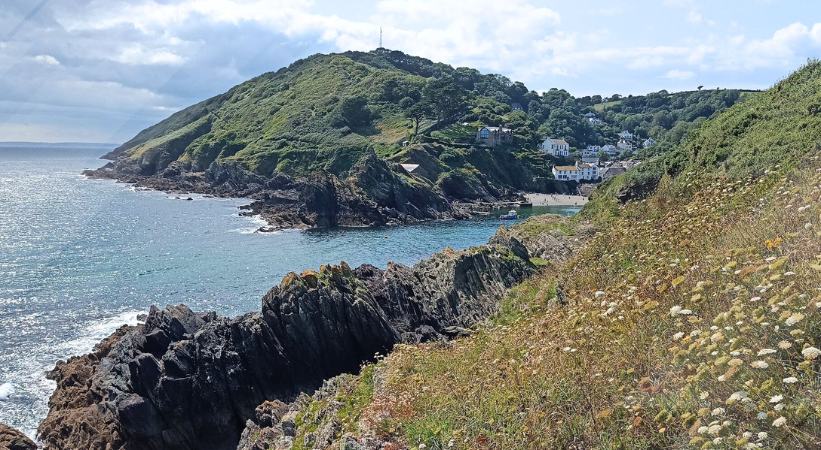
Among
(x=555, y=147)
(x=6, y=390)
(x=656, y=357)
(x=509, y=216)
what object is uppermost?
(x=555, y=147)

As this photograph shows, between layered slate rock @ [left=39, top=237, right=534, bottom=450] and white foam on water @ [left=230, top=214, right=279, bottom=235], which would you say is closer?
layered slate rock @ [left=39, top=237, right=534, bottom=450]

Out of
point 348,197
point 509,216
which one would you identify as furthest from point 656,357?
point 509,216

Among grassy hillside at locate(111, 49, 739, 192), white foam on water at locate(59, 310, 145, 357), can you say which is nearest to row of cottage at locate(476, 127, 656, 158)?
grassy hillside at locate(111, 49, 739, 192)

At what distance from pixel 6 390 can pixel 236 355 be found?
13051mm

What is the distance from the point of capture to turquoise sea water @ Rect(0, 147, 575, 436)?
36562 millimetres

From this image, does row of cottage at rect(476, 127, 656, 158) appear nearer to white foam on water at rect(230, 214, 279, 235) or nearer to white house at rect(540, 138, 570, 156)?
white house at rect(540, 138, 570, 156)

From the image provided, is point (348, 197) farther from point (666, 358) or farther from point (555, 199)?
point (666, 358)

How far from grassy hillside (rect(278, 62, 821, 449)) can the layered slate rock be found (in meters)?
10.2

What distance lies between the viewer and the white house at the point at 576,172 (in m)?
147

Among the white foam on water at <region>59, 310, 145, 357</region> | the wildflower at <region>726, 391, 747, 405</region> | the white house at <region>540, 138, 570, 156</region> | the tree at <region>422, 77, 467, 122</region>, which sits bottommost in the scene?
the white foam on water at <region>59, 310, 145, 357</region>

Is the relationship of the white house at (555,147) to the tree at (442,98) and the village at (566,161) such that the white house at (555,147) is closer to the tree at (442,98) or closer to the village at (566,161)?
the village at (566,161)

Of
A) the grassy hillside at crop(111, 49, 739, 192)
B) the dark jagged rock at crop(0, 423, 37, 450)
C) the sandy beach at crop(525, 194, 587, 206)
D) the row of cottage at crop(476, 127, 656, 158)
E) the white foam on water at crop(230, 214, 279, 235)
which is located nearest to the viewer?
the dark jagged rock at crop(0, 423, 37, 450)

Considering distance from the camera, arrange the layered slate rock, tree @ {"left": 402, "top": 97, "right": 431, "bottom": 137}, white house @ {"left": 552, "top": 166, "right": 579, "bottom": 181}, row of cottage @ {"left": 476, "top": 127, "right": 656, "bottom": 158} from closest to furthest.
Answer: the layered slate rock
white house @ {"left": 552, "top": 166, "right": 579, "bottom": 181}
row of cottage @ {"left": 476, "top": 127, "right": 656, "bottom": 158}
tree @ {"left": 402, "top": 97, "right": 431, "bottom": 137}

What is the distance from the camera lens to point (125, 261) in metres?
60.3
